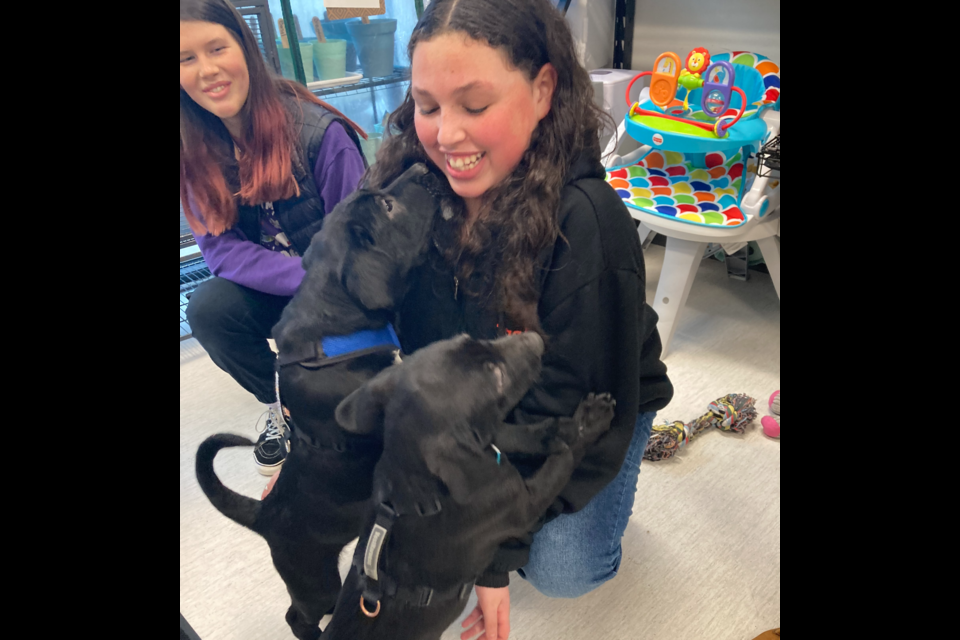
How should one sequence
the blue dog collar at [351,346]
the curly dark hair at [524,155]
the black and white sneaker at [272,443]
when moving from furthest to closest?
1. the black and white sneaker at [272,443]
2. the blue dog collar at [351,346]
3. the curly dark hair at [524,155]

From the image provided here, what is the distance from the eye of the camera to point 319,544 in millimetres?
731

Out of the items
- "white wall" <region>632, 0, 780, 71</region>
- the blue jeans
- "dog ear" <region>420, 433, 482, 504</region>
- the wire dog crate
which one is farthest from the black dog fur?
"white wall" <region>632, 0, 780, 71</region>

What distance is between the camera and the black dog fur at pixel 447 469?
1.96ft

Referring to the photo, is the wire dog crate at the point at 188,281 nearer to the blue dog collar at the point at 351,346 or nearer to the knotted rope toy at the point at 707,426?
the blue dog collar at the point at 351,346

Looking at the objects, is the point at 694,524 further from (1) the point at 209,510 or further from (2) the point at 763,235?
(1) the point at 209,510

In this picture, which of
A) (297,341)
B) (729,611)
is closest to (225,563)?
(297,341)

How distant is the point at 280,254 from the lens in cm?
67

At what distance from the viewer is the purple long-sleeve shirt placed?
26.0 inches

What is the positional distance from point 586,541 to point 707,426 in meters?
0.49

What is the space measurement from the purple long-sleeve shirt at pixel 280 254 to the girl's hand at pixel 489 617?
46cm

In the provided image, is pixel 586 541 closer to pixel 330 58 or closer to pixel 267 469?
pixel 267 469

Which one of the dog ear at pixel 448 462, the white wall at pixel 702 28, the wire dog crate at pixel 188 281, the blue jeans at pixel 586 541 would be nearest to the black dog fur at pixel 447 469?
the dog ear at pixel 448 462
